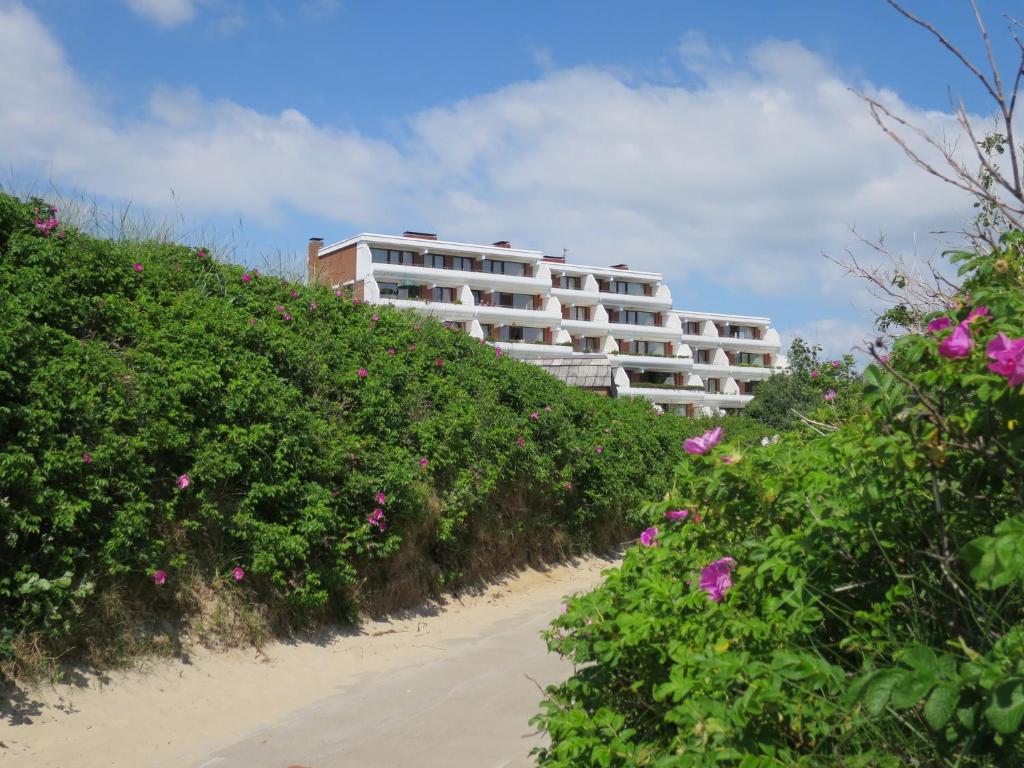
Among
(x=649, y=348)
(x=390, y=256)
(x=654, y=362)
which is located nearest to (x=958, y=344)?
(x=390, y=256)

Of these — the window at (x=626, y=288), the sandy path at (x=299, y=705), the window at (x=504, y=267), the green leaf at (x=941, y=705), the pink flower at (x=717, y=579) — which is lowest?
the sandy path at (x=299, y=705)

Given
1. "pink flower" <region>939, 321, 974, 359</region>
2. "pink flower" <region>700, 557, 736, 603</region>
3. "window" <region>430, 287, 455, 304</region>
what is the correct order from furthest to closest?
"window" <region>430, 287, 455, 304</region> → "pink flower" <region>700, 557, 736, 603</region> → "pink flower" <region>939, 321, 974, 359</region>

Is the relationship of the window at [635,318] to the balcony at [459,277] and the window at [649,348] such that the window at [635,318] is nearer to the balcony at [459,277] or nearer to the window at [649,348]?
the window at [649,348]

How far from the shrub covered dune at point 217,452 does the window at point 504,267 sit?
63.3 metres

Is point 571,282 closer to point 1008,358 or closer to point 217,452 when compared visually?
point 217,452

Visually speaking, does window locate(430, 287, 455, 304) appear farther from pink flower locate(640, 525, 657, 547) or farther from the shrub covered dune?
pink flower locate(640, 525, 657, 547)

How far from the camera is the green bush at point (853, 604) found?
2230mm

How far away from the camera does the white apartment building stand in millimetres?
67125

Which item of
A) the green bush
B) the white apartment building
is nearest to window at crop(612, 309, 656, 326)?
the white apartment building

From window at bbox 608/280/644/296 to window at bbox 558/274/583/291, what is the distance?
12.1 feet

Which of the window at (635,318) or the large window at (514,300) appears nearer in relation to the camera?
the large window at (514,300)

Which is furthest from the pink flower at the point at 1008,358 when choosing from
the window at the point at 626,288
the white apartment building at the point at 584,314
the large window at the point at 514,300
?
the window at the point at 626,288

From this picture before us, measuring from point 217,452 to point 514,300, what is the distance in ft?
225

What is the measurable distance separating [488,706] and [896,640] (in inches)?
164
